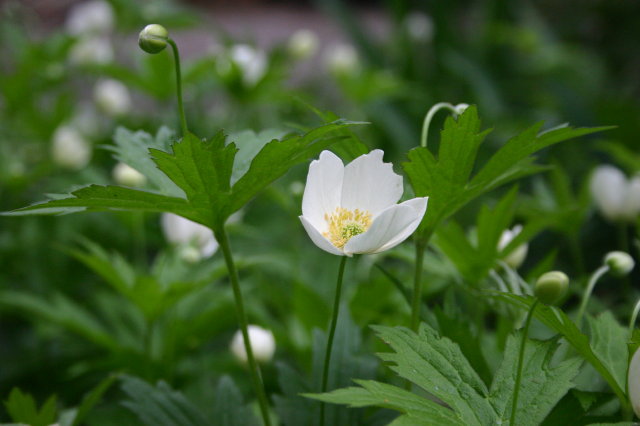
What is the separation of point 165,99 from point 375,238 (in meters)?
1.45

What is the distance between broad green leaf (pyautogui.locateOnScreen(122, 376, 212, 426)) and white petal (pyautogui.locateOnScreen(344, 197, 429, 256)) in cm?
28

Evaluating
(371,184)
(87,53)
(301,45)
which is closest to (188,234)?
(371,184)

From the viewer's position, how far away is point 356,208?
27.5 inches

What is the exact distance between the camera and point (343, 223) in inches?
27.3

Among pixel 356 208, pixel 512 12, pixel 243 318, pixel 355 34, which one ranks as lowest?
pixel 243 318

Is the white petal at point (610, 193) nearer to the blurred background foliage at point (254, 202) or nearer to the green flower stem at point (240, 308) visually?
the blurred background foliage at point (254, 202)

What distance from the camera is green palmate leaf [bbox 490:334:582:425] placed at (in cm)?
60

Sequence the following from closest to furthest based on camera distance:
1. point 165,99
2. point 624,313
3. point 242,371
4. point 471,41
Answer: point 624,313 → point 242,371 → point 165,99 → point 471,41

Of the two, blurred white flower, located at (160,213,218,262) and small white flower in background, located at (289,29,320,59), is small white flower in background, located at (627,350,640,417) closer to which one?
blurred white flower, located at (160,213,218,262)

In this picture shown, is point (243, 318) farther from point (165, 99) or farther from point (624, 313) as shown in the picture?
point (165, 99)

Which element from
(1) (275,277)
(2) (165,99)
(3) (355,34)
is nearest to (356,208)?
(1) (275,277)

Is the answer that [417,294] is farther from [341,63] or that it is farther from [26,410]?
[341,63]

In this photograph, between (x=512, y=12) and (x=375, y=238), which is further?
(x=512, y=12)

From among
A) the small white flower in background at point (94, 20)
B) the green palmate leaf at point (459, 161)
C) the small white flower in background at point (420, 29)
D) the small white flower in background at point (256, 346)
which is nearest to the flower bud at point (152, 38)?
the green palmate leaf at point (459, 161)
